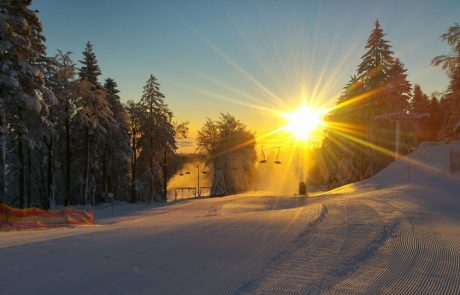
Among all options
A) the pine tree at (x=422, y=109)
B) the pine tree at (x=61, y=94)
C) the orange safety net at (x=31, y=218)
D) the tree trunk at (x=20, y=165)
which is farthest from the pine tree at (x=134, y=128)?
the pine tree at (x=422, y=109)

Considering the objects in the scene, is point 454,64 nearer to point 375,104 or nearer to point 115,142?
point 375,104

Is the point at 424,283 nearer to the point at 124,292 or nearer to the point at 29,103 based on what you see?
the point at 124,292

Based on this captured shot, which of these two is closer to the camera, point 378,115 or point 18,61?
point 18,61

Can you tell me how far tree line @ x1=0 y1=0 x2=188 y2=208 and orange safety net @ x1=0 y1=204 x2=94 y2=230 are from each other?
453 cm

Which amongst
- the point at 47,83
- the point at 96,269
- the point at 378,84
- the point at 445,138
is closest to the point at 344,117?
the point at 378,84

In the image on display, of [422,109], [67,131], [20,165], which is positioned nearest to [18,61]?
[20,165]

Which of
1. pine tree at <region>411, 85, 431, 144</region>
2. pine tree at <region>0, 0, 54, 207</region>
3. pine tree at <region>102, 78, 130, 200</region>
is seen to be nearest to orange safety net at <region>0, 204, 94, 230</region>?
pine tree at <region>0, 0, 54, 207</region>

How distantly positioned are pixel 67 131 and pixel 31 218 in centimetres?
1694

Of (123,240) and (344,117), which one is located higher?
(344,117)

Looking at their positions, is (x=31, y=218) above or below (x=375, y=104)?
below

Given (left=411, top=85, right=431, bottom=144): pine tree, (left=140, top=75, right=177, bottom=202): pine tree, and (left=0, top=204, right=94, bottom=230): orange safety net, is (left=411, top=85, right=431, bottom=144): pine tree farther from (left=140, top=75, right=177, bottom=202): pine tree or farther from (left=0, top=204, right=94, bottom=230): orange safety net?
(left=0, top=204, right=94, bottom=230): orange safety net

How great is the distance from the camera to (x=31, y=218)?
2023cm

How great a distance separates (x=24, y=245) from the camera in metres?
9.34

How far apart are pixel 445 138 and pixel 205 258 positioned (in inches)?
1513
